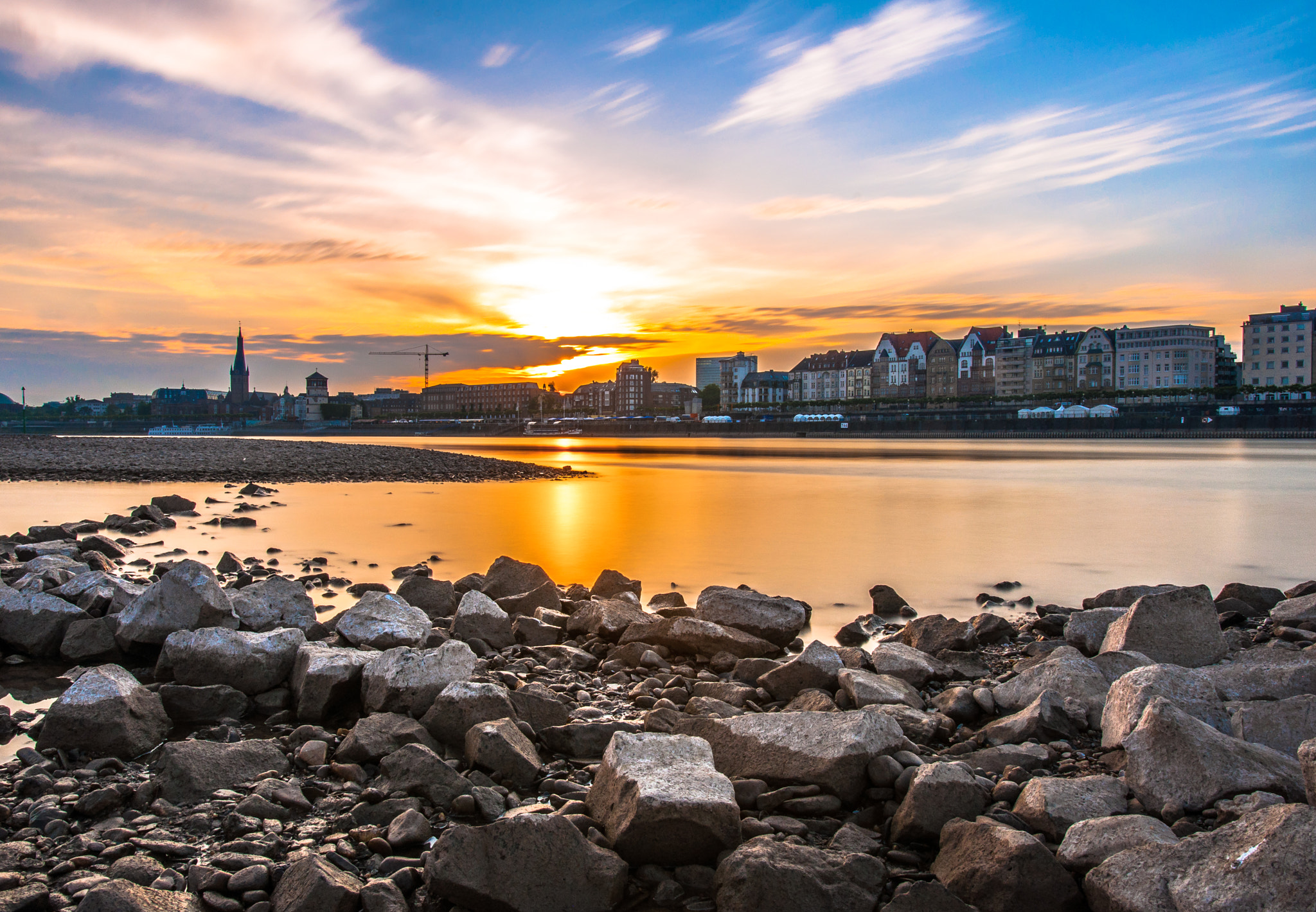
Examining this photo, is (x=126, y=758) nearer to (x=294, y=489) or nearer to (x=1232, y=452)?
(x=294, y=489)

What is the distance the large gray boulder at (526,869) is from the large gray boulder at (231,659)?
110 inches

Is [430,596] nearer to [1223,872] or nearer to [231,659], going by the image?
[231,659]

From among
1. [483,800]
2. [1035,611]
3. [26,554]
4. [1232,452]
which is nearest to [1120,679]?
[483,800]

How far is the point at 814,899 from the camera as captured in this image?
3047 millimetres

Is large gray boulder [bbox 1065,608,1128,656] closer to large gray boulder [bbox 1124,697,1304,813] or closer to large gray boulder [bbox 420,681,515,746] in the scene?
large gray boulder [bbox 1124,697,1304,813]

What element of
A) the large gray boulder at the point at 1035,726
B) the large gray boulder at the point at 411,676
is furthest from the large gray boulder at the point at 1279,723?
the large gray boulder at the point at 411,676

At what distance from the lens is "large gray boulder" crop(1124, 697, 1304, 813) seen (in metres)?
3.50

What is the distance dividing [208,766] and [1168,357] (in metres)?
158

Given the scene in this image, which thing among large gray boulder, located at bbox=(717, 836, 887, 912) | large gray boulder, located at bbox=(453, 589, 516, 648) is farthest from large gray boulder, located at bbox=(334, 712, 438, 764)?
large gray boulder, located at bbox=(453, 589, 516, 648)

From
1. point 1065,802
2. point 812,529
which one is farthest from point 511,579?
point 812,529

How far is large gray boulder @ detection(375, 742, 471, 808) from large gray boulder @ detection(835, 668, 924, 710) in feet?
7.87

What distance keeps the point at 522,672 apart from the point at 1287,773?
4.45m

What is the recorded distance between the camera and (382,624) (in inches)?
245

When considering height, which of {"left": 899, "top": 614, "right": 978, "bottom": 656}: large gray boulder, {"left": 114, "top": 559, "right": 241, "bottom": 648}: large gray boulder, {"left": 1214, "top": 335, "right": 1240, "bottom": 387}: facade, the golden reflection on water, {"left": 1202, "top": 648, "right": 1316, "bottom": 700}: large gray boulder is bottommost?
the golden reflection on water
